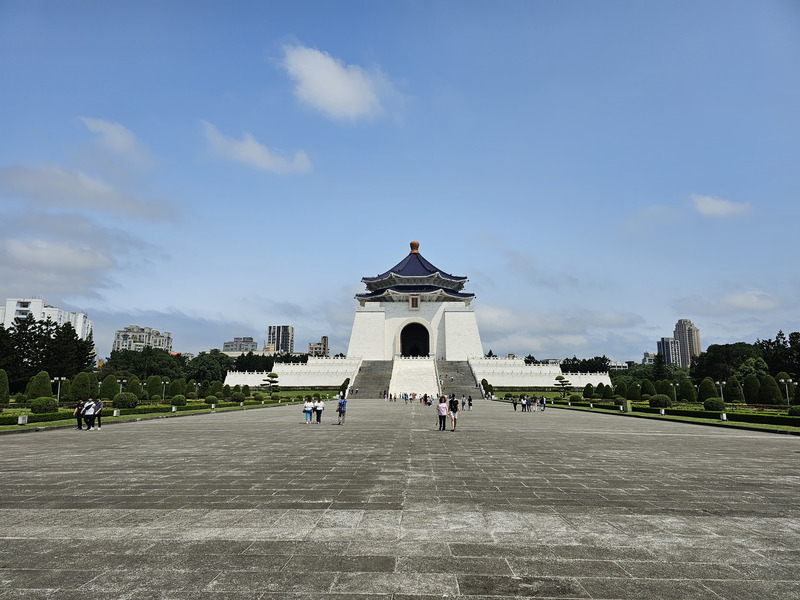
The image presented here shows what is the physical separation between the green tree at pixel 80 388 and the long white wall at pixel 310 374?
17.7 meters

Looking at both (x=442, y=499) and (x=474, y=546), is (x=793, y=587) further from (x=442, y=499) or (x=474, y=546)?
(x=442, y=499)

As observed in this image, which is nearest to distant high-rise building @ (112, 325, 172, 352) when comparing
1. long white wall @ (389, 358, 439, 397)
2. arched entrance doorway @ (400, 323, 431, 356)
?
arched entrance doorway @ (400, 323, 431, 356)

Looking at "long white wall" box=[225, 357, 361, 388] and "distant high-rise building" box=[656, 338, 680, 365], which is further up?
"distant high-rise building" box=[656, 338, 680, 365]

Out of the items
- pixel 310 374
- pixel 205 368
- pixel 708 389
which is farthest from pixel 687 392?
pixel 205 368

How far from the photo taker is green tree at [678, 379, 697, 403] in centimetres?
3534

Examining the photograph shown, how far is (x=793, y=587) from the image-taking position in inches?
135

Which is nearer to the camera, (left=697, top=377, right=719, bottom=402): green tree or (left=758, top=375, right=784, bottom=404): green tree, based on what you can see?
(left=758, top=375, right=784, bottom=404): green tree

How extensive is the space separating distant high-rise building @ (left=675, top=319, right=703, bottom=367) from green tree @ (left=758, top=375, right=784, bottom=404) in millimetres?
175516

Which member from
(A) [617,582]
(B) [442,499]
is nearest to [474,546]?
(A) [617,582]

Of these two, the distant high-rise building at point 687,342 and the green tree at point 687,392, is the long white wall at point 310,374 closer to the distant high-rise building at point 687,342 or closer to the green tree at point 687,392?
the green tree at point 687,392

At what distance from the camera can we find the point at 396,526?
474 centimetres

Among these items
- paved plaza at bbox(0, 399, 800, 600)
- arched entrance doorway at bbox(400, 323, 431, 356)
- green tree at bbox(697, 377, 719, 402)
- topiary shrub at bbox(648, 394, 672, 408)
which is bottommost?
paved plaza at bbox(0, 399, 800, 600)

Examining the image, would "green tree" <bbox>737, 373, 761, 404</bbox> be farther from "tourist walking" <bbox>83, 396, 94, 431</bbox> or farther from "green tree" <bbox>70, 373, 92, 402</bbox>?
"green tree" <bbox>70, 373, 92, 402</bbox>

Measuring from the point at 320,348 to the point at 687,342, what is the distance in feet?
445
